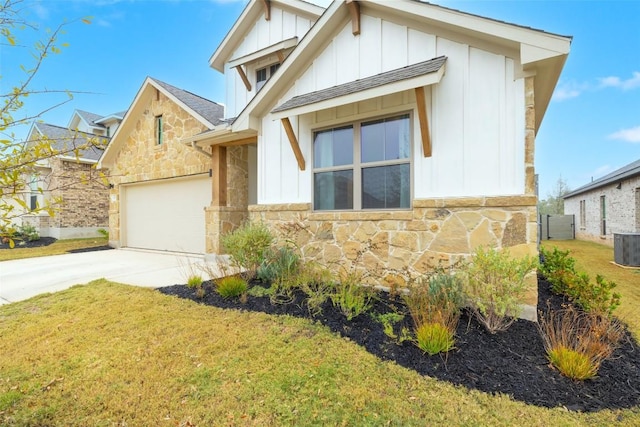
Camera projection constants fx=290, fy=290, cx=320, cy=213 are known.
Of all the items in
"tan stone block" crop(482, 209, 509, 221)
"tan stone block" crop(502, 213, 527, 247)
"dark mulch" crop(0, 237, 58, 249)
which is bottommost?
"dark mulch" crop(0, 237, 58, 249)

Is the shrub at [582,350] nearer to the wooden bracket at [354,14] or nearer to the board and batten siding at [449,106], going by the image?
the board and batten siding at [449,106]

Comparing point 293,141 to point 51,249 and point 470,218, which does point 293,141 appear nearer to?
point 470,218

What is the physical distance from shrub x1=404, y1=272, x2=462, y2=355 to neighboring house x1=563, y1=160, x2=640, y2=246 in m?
12.1

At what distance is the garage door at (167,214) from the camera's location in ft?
32.2

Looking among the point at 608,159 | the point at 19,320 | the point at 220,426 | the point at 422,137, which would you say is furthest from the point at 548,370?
the point at 608,159

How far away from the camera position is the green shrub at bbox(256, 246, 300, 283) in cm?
555

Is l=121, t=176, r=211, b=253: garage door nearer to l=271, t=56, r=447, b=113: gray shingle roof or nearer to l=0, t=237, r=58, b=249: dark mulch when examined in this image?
l=0, t=237, r=58, b=249: dark mulch

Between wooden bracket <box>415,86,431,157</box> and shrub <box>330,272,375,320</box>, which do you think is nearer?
shrub <box>330,272,375,320</box>

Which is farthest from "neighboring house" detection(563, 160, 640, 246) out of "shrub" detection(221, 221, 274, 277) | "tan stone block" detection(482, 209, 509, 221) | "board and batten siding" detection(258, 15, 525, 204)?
"shrub" detection(221, 221, 274, 277)

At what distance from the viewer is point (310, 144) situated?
619 centimetres

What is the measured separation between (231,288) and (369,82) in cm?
433

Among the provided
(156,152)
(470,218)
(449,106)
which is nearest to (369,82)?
(449,106)

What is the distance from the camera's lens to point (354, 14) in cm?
550

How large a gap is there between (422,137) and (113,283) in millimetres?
6772
